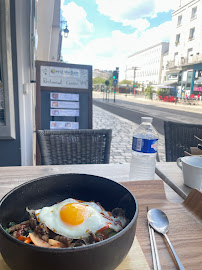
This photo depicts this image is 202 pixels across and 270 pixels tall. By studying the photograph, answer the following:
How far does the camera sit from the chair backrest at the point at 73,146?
1668mm

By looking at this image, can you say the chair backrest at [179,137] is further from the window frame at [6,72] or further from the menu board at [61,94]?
the window frame at [6,72]

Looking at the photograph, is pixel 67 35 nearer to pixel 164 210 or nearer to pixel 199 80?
pixel 164 210

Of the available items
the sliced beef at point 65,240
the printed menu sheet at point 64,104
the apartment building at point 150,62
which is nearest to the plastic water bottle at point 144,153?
the sliced beef at point 65,240

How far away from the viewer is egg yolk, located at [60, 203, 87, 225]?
553 mm

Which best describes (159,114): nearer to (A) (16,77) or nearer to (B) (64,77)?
(B) (64,77)

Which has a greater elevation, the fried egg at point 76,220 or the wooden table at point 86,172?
the fried egg at point 76,220

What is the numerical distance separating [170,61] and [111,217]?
104 feet

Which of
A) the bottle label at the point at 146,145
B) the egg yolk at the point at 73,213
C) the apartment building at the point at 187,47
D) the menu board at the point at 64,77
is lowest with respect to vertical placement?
the egg yolk at the point at 73,213

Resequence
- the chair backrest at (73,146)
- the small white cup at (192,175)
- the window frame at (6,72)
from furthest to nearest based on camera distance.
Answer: the window frame at (6,72) < the chair backrest at (73,146) < the small white cup at (192,175)

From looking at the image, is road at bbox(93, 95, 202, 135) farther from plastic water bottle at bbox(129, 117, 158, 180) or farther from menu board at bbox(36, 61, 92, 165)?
plastic water bottle at bbox(129, 117, 158, 180)

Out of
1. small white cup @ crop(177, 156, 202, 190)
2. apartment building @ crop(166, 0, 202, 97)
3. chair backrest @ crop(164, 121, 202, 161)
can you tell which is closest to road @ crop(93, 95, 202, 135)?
chair backrest @ crop(164, 121, 202, 161)

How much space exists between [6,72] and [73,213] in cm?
220

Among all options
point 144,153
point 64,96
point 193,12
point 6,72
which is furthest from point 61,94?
point 193,12

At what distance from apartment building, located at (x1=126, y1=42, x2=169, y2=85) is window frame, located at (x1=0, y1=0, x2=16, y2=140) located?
41.2 m
